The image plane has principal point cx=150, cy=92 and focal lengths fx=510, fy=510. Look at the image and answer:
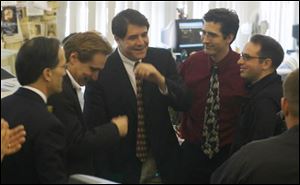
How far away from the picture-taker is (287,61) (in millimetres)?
5488

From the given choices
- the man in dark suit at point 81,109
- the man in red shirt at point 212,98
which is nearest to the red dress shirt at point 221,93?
the man in red shirt at point 212,98

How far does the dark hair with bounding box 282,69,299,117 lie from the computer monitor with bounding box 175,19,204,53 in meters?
3.21

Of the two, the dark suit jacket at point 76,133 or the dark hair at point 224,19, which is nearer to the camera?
the dark suit jacket at point 76,133

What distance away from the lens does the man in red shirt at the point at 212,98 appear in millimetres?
2557

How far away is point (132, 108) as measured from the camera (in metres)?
2.36

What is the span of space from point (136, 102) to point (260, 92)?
58 cm

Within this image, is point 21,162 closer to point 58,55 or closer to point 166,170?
point 58,55

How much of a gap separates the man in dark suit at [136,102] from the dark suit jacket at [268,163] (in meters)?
0.61

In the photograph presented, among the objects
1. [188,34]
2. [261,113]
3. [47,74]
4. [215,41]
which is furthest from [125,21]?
[188,34]

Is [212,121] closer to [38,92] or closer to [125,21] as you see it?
[125,21]

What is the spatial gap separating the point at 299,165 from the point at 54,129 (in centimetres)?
83

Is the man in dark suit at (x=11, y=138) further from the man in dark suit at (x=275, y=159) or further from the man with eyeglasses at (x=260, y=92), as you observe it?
the man with eyeglasses at (x=260, y=92)

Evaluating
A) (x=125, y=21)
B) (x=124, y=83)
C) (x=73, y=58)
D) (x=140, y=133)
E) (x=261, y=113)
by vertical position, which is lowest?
(x=140, y=133)

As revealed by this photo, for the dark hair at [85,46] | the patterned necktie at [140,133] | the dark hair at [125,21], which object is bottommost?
the patterned necktie at [140,133]
